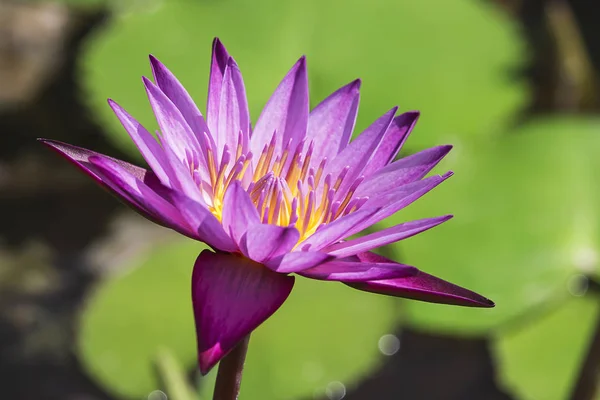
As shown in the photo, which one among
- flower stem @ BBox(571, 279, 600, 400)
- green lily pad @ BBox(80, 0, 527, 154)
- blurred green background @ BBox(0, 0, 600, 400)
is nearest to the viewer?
flower stem @ BBox(571, 279, 600, 400)

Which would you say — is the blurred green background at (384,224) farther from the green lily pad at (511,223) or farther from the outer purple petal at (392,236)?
the outer purple petal at (392,236)

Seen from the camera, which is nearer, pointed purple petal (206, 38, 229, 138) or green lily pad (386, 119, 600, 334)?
pointed purple petal (206, 38, 229, 138)

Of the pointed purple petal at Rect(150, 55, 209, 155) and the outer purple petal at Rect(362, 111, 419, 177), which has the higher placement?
the outer purple petal at Rect(362, 111, 419, 177)

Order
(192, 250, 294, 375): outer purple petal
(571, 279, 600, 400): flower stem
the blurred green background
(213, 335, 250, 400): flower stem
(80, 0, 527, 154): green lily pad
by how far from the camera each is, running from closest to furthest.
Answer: (192, 250, 294, 375): outer purple petal < (213, 335, 250, 400): flower stem < (571, 279, 600, 400): flower stem < the blurred green background < (80, 0, 527, 154): green lily pad

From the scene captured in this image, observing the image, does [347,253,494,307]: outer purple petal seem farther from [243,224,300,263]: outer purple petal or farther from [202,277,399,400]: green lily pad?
[202,277,399,400]: green lily pad

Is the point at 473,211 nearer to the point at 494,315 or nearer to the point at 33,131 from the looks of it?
the point at 494,315

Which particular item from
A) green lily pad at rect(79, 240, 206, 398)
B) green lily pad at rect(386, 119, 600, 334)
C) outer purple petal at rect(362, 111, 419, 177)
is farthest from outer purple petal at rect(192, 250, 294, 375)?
green lily pad at rect(386, 119, 600, 334)

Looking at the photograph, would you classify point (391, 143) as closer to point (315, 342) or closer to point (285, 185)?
point (285, 185)
